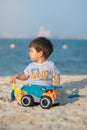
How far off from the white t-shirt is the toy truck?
12cm

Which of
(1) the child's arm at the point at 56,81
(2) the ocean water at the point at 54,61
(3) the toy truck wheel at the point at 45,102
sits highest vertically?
(2) the ocean water at the point at 54,61

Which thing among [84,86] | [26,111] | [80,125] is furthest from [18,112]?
[84,86]

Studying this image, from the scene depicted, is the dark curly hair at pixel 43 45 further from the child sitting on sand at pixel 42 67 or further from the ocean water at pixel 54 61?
the ocean water at pixel 54 61

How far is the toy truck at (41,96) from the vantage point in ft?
17.7

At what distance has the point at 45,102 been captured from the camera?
5.41m

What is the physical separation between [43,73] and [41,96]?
0.36m

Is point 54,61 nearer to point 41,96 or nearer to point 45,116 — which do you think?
point 41,96

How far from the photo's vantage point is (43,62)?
5.71 meters

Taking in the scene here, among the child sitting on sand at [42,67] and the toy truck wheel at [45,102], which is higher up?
the child sitting on sand at [42,67]

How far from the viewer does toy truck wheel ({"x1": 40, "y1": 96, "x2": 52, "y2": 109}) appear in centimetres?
538

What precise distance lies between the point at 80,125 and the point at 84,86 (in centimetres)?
335

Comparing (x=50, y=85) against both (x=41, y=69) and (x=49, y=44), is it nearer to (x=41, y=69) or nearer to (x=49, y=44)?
(x=41, y=69)

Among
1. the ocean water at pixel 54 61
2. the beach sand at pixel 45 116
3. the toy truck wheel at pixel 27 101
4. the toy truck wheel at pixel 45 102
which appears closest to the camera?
the beach sand at pixel 45 116

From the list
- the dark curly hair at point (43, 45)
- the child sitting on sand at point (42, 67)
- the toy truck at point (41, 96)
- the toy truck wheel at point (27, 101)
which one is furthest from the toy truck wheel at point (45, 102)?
the dark curly hair at point (43, 45)
